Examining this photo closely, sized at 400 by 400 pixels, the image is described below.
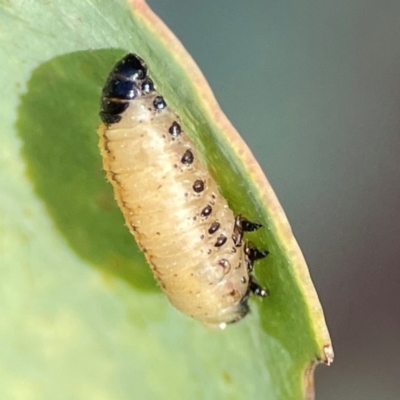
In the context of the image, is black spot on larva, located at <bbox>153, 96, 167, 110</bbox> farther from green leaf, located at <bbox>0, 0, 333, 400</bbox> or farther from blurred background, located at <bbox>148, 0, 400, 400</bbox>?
blurred background, located at <bbox>148, 0, 400, 400</bbox>

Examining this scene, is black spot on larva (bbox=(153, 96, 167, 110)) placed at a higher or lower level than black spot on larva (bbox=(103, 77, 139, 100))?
lower

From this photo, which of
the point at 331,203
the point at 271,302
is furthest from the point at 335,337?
the point at 271,302

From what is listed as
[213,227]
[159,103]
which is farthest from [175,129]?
[213,227]

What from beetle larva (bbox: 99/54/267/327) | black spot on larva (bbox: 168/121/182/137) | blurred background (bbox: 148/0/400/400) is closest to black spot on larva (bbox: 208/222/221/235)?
beetle larva (bbox: 99/54/267/327)

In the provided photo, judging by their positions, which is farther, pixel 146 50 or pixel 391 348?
pixel 391 348

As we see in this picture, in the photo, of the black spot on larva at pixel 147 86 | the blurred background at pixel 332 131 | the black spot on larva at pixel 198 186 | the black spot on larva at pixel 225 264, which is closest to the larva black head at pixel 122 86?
the black spot on larva at pixel 147 86

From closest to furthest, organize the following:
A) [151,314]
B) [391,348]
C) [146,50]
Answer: [146,50], [151,314], [391,348]

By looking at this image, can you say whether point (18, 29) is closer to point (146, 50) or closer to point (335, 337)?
point (146, 50)

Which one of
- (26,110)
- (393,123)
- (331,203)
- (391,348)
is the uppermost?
(26,110)

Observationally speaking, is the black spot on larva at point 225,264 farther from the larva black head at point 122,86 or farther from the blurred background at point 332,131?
the blurred background at point 332,131

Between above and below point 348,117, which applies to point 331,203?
below
